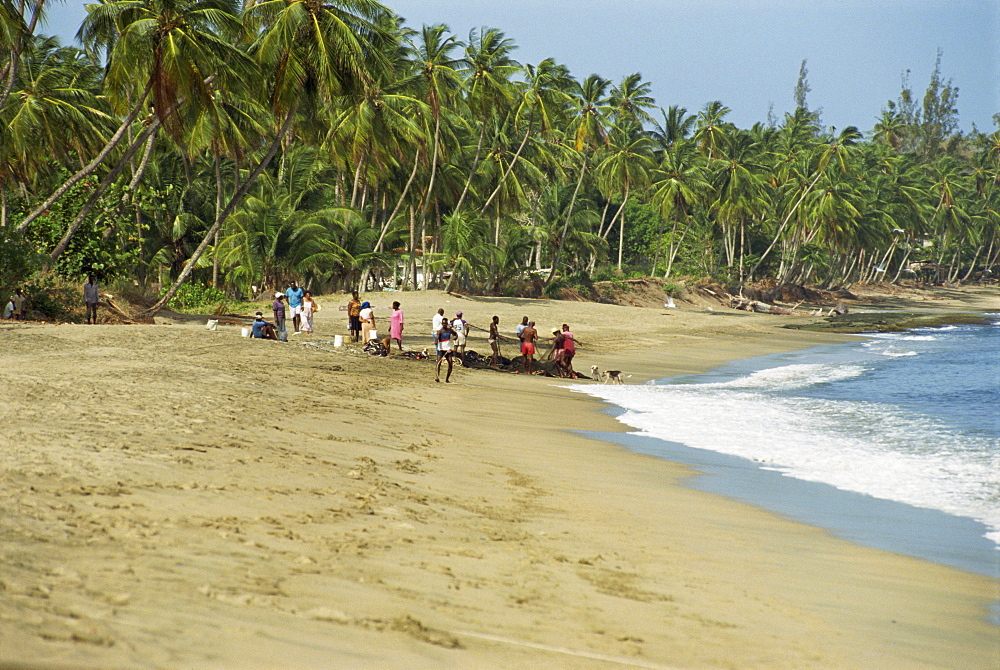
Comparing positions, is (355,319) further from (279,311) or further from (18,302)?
(18,302)

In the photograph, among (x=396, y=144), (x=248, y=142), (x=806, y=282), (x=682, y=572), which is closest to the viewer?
(x=682, y=572)

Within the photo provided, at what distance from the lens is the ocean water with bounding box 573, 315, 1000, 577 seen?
8344mm

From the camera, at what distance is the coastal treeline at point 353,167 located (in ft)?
71.9

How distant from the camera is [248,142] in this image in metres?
27.5

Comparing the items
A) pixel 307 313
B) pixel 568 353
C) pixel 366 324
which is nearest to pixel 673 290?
pixel 568 353

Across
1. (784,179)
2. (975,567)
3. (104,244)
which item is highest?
(784,179)

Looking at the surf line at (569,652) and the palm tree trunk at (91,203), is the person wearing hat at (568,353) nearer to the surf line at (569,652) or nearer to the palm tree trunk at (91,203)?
the palm tree trunk at (91,203)

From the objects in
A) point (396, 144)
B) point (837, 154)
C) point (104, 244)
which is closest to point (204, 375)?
point (104, 244)

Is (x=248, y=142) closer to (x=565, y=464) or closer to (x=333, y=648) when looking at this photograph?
(x=565, y=464)

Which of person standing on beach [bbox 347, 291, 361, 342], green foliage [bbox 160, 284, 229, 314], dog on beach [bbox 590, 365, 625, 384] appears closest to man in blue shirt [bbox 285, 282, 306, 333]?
person standing on beach [bbox 347, 291, 361, 342]

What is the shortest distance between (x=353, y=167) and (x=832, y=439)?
88.5 ft

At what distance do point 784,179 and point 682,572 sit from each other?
211ft

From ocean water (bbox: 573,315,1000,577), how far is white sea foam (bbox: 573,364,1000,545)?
0.02 m

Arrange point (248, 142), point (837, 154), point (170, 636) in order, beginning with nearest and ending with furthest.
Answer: point (170, 636)
point (248, 142)
point (837, 154)
